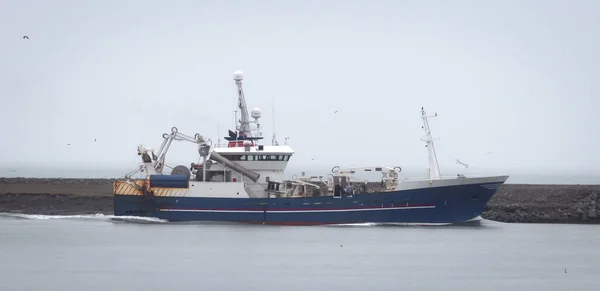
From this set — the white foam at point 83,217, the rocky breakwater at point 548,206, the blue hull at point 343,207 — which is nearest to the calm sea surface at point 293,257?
the white foam at point 83,217

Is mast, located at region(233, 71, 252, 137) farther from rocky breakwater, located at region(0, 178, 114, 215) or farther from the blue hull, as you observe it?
rocky breakwater, located at region(0, 178, 114, 215)

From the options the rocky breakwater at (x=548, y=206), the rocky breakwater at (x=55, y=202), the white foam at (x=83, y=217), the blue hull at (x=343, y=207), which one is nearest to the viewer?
the blue hull at (x=343, y=207)

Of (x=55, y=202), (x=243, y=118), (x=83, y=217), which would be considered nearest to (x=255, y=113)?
(x=243, y=118)

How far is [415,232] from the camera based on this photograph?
150 feet

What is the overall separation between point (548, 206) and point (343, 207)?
14.8 m

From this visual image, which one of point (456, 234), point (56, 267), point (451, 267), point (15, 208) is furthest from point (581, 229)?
point (15, 208)

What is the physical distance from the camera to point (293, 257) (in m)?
39.0

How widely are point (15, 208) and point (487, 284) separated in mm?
34083

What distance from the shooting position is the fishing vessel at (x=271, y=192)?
4678 centimetres

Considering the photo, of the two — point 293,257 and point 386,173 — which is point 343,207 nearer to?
point 386,173

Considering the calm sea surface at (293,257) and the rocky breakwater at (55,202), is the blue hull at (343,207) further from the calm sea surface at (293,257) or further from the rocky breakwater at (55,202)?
the rocky breakwater at (55,202)

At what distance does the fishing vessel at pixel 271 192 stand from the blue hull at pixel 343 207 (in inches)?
1.8

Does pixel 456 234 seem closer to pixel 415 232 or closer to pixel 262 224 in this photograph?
pixel 415 232

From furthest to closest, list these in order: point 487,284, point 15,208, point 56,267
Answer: point 15,208 → point 56,267 → point 487,284
